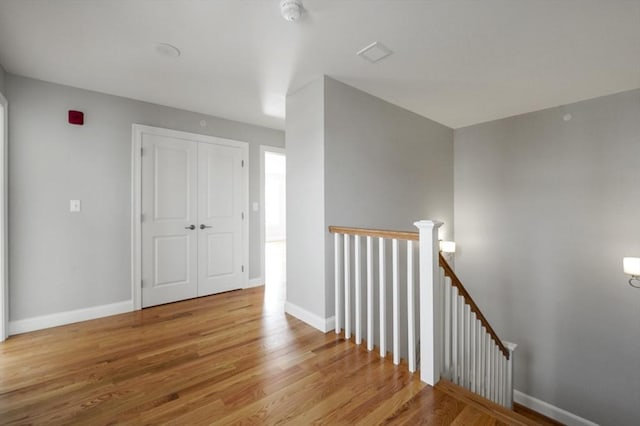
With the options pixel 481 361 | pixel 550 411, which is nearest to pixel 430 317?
pixel 481 361

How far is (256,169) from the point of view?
162 inches

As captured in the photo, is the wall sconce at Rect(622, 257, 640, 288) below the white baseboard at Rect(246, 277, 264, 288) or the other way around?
the other way around

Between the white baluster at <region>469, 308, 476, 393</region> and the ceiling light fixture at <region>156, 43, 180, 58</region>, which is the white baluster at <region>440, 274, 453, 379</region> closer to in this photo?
the white baluster at <region>469, 308, 476, 393</region>

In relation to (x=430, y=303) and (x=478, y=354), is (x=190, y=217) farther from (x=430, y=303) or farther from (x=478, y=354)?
(x=478, y=354)

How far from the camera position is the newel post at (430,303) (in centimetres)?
177

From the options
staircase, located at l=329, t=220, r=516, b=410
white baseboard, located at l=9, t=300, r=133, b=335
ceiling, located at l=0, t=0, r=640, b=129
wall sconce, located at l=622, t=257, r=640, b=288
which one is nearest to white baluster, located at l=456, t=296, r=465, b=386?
staircase, located at l=329, t=220, r=516, b=410

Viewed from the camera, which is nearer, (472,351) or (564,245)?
(472,351)

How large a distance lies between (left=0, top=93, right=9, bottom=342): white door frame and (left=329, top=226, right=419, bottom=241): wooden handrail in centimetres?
282

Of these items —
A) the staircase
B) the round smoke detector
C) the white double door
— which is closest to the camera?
the round smoke detector

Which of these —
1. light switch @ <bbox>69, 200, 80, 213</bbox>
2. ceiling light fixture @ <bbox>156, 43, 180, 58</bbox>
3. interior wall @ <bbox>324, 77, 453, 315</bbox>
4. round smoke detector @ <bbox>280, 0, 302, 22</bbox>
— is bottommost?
light switch @ <bbox>69, 200, 80, 213</bbox>

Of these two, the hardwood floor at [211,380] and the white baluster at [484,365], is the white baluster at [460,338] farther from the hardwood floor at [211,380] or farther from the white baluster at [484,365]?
the hardwood floor at [211,380]

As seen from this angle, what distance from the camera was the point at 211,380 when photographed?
5.97 feet

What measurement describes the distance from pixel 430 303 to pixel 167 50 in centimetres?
269

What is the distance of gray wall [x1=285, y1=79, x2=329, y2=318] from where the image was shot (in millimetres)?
2633
